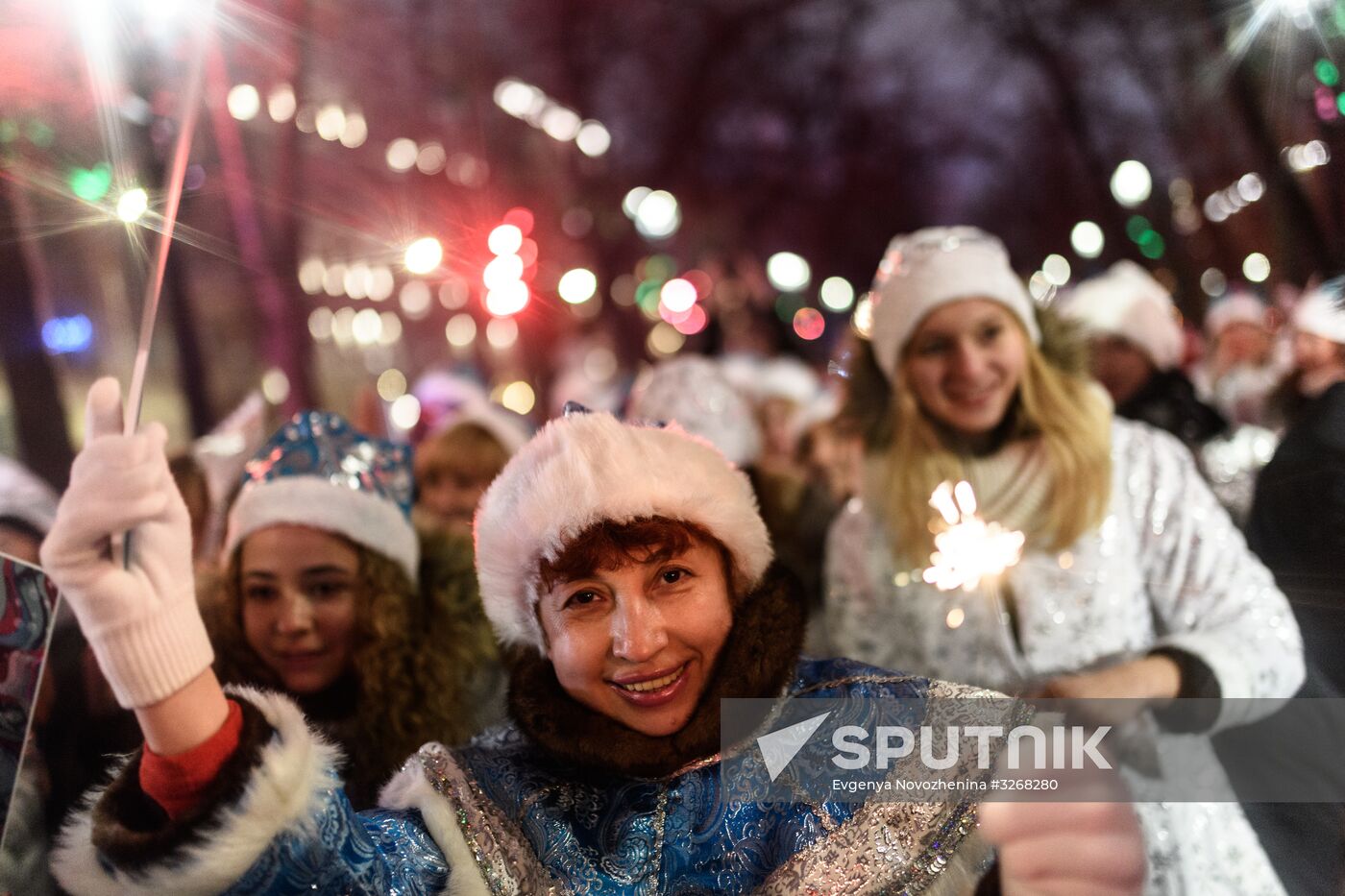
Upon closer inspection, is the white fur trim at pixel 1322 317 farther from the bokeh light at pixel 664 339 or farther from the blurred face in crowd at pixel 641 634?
the bokeh light at pixel 664 339

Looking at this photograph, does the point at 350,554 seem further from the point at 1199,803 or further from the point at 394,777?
the point at 1199,803

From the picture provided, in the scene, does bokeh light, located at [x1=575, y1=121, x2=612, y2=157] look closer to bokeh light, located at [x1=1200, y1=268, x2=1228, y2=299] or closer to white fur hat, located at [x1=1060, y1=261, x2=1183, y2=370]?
white fur hat, located at [x1=1060, y1=261, x2=1183, y2=370]

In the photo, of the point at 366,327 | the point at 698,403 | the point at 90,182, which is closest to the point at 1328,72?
the point at 698,403

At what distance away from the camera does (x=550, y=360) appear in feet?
49.9

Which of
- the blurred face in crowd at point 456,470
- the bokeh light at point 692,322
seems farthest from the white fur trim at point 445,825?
the bokeh light at point 692,322

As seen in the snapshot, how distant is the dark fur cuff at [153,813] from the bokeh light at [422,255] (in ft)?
14.7

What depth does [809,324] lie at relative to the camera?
31.3 ft

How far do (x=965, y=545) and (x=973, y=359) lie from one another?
22.0 inches

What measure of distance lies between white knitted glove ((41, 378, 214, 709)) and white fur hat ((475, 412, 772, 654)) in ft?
2.21

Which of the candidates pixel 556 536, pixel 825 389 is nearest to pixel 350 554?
pixel 556 536

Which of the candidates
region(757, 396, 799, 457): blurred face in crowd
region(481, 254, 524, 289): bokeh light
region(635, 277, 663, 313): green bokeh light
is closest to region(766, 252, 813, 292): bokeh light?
region(481, 254, 524, 289): bokeh light

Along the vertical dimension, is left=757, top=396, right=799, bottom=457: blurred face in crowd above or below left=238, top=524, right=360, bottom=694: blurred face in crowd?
above

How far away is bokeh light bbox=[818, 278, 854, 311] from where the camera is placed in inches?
367

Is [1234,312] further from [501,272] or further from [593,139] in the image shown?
[593,139]
